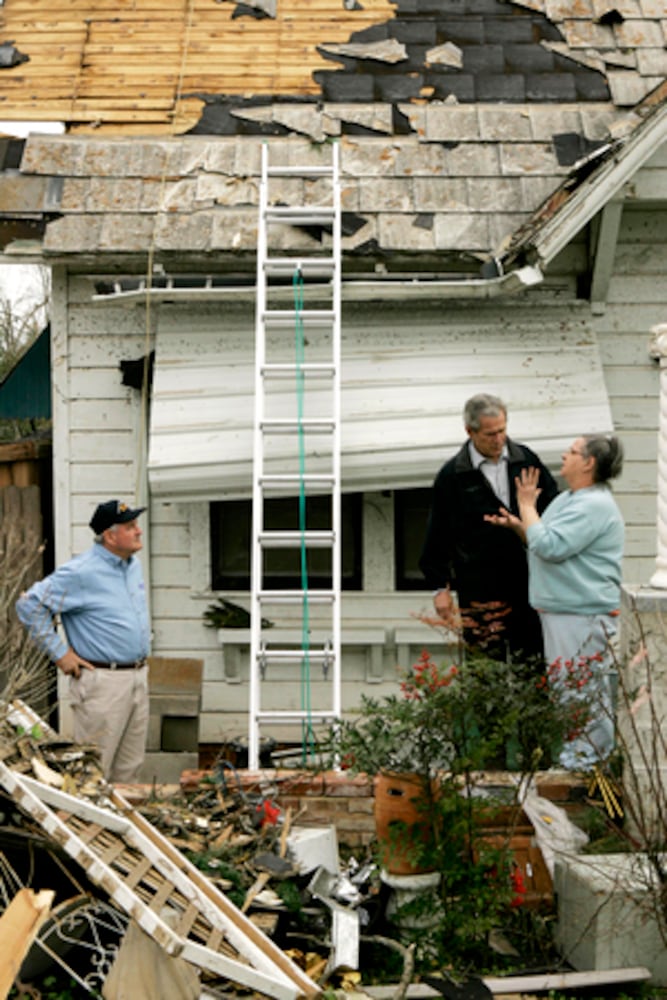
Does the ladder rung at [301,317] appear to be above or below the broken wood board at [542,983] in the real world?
above

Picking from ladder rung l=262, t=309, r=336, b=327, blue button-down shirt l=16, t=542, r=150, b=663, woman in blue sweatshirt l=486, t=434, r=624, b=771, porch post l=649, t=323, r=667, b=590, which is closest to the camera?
porch post l=649, t=323, r=667, b=590

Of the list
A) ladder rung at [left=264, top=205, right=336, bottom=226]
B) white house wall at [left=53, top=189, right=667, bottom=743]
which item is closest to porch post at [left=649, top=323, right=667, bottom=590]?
white house wall at [left=53, top=189, right=667, bottom=743]

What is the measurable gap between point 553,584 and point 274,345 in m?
2.60

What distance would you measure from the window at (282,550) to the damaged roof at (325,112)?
1.49 meters

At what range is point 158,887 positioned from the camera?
202 inches

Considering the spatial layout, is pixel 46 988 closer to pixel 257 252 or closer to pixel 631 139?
pixel 257 252

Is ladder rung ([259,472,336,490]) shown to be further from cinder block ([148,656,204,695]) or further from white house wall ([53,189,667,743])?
cinder block ([148,656,204,695])

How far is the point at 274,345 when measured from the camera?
826 cm

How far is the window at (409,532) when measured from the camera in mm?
8609

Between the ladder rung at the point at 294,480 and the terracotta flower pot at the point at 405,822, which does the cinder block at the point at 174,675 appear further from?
the terracotta flower pot at the point at 405,822

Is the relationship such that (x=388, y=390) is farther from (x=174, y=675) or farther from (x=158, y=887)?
(x=158, y=887)

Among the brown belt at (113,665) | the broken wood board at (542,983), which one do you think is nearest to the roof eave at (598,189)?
the brown belt at (113,665)

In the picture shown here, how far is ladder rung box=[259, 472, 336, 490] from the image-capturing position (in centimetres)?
757

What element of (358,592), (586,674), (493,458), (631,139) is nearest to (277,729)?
(358,592)
